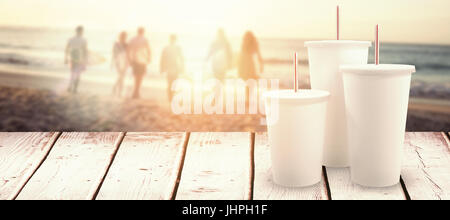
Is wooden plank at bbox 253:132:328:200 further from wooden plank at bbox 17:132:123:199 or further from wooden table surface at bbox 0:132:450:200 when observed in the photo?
wooden plank at bbox 17:132:123:199

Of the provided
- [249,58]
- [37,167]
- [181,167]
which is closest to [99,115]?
[249,58]

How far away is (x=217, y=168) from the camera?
1642 millimetres

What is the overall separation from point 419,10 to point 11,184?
188cm

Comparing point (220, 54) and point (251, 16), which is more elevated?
point (251, 16)

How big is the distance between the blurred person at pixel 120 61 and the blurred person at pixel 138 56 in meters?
0.03

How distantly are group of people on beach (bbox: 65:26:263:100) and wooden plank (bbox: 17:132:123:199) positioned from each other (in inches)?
26.8

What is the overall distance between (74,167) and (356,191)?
81 cm

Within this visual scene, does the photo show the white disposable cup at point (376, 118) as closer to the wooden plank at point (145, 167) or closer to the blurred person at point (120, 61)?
the wooden plank at point (145, 167)

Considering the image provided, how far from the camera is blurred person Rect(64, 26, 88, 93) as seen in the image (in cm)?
275

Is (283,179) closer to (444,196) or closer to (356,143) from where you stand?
(356,143)

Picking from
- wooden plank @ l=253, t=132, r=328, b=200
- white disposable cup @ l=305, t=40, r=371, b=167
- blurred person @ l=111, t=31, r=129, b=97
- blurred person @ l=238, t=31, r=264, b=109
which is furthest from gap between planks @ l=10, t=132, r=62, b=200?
blurred person @ l=238, t=31, r=264, b=109

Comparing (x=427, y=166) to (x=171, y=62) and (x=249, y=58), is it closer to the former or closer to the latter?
(x=249, y=58)
